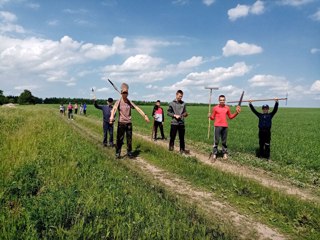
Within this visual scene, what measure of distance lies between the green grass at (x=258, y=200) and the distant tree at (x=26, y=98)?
134821 mm

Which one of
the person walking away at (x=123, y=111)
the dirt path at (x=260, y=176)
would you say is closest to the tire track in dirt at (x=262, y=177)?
the dirt path at (x=260, y=176)

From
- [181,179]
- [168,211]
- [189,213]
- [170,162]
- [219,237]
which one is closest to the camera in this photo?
[219,237]

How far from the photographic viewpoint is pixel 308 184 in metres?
9.04

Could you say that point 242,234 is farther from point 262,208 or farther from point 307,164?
point 307,164

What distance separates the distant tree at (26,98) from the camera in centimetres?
13088

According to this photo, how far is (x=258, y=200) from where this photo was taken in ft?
23.3

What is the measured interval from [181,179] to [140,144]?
665 centimetres

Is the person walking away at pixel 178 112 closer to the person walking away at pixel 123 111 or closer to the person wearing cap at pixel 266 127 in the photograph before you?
the person walking away at pixel 123 111

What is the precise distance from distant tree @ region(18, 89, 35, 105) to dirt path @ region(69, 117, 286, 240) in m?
135

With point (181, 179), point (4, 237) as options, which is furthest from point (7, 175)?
point (181, 179)

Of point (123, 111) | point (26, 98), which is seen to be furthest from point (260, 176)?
point (26, 98)

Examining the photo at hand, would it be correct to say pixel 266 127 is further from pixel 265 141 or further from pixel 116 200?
pixel 116 200

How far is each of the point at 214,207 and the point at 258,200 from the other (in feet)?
4.15

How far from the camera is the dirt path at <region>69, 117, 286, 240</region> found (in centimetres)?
537
